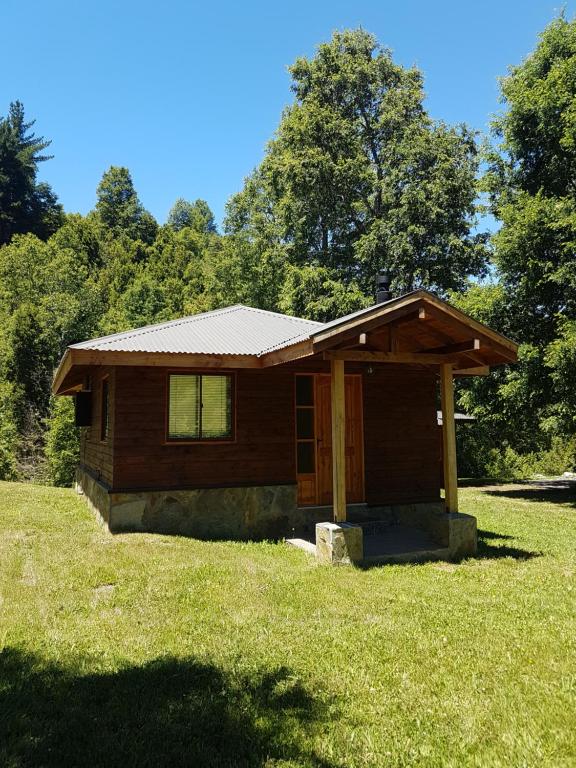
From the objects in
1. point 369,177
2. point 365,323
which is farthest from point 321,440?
point 369,177

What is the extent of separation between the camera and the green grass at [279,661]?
2.87m

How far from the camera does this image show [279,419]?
9141mm

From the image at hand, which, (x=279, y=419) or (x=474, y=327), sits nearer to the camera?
(x=474, y=327)

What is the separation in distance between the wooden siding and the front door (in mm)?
164

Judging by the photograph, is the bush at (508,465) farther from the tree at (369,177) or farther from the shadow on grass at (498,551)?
the shadow on grass at (498,551)

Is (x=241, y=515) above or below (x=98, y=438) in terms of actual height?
below

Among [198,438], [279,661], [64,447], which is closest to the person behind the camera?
[279,661]

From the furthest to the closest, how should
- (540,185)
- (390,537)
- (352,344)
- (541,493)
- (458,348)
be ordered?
(541,493)
(540,185)
(390,537)
(458,348)
(352,344)

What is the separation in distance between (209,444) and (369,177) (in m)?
17.5

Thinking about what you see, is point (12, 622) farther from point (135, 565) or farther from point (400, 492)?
point (400, 492)

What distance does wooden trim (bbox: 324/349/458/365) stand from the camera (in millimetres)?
7074

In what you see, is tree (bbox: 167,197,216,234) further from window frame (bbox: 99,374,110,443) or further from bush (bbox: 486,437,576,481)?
window frame (bbox: 99,374,110,443)

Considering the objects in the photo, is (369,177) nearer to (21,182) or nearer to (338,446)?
(338,446)

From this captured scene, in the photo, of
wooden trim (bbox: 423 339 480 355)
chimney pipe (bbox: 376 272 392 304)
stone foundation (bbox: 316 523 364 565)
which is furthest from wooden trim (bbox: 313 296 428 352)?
stone foundation (bbox: 316 523 364 565)
